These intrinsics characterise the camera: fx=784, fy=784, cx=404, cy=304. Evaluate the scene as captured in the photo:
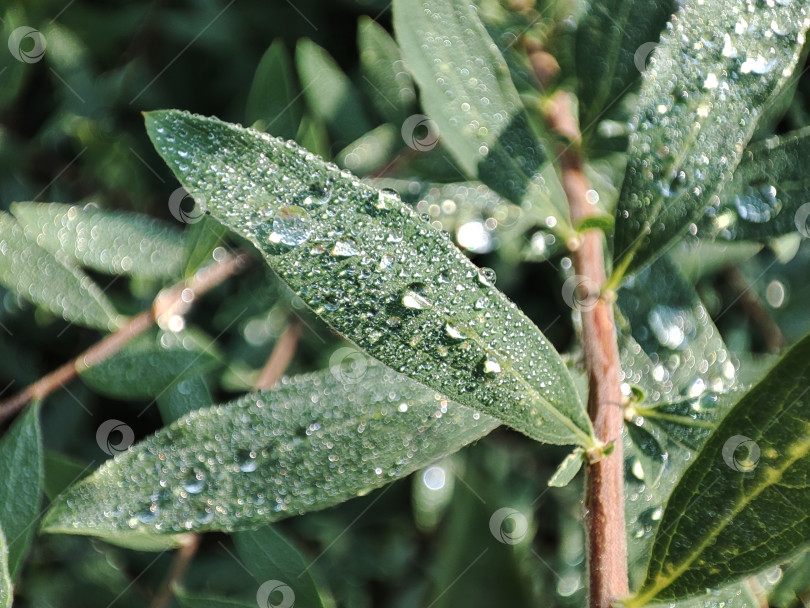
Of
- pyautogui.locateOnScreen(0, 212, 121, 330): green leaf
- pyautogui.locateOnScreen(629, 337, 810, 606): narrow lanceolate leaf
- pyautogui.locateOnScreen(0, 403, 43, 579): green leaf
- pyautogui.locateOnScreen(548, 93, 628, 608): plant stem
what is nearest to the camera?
pyautogui.locateOnScreen(629, 337, 810, 606): narrow lanceolate leaf

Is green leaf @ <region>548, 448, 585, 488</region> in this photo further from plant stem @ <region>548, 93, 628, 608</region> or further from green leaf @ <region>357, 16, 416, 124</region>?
green leaf @ <region>357, 16, 416, 124</region>

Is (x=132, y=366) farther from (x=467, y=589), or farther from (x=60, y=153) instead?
(x=60, y=153)

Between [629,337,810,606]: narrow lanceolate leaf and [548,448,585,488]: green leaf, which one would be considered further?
[548,448,585,488]: green leaf

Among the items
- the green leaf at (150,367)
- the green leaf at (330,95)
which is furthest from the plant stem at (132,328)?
the green leaf at (330,95)

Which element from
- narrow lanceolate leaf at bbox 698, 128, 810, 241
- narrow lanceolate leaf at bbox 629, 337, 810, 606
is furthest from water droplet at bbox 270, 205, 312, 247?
narrow lanceolate leaf at bbox 698, 128, 810, 241

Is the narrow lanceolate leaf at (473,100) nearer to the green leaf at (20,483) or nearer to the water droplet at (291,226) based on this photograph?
the water droplet at (291,226)

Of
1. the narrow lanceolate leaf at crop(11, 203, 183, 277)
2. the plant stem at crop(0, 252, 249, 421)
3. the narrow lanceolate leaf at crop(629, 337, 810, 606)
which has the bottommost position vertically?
the plant stem at crop(0, 252, 249, 421)

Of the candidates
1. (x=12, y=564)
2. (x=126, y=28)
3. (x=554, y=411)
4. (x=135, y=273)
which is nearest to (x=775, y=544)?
(x=554, y=411)
